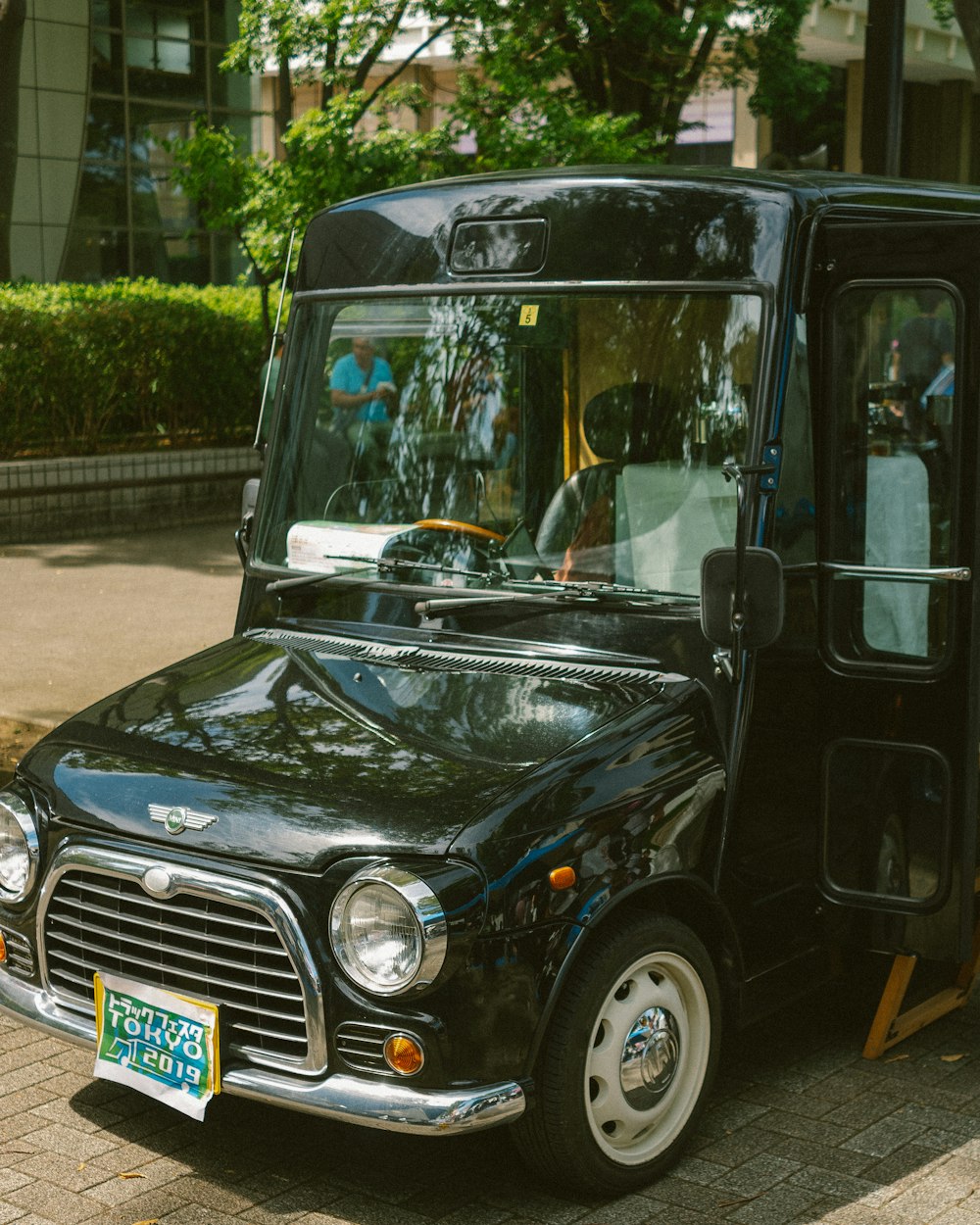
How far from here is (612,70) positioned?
50.7 feet

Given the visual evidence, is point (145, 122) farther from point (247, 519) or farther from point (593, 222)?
point (593, 222)

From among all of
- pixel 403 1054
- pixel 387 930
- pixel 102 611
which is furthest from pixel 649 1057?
pixel 102 611

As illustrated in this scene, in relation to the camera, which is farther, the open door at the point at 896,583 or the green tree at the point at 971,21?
Result: the green tree at the point at 971,21

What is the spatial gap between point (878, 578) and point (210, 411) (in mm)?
12391

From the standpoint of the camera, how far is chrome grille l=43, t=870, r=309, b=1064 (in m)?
3.74

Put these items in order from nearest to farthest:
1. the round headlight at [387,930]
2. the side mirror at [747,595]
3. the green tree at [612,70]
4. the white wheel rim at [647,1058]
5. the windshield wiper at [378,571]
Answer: the round headlight at [387,930] → the white wheel rim at [647,1058] → the side mirror at [747,595] → the windshield wiper at [378,571] → the green tree at [612,70]

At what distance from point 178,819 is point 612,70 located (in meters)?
12.9

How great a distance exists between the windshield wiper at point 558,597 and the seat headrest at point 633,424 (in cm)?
35

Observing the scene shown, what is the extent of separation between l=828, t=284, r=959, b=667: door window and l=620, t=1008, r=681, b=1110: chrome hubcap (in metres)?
1.11

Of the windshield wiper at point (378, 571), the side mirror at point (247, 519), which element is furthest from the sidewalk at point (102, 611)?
the windshield wiper at point (378, 571)

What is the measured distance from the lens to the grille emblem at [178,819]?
3.87 meters

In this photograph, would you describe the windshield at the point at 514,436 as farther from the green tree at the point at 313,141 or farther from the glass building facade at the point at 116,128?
the glass building facade at the point at 116,128

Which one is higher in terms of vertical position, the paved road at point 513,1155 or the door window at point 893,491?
the door window at point 893,491

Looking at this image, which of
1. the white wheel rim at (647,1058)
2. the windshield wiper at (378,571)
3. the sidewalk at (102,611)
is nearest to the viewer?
the white wheel rim at (647,1058)
